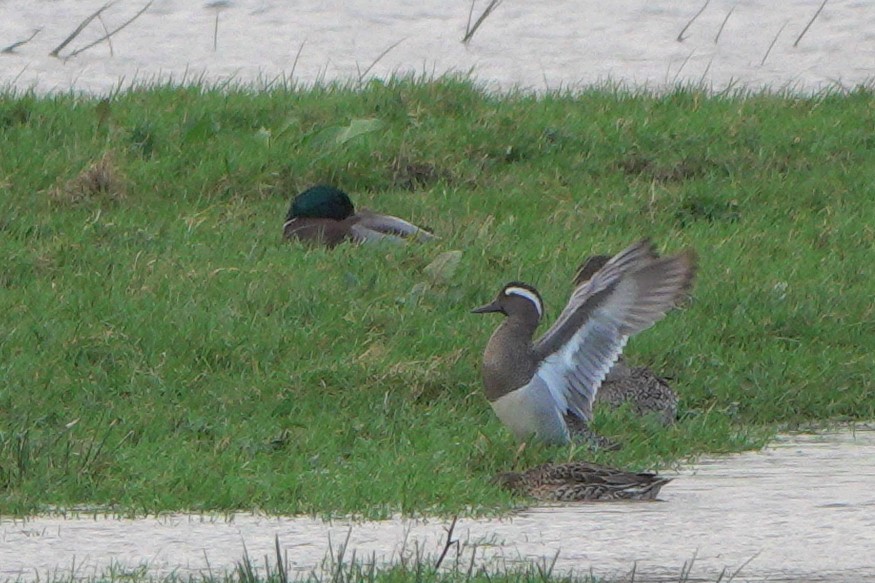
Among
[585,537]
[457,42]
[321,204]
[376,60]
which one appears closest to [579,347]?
[585,537]

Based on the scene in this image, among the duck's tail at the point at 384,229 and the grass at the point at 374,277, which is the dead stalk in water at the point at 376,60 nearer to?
the grass at the point at 374,277

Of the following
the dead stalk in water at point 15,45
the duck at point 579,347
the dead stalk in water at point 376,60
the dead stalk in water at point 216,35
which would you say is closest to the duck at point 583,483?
the duck at point 579,347

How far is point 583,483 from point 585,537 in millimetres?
888

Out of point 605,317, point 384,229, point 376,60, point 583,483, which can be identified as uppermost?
point 605,317

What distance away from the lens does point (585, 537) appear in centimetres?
533

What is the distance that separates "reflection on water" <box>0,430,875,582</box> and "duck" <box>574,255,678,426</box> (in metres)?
1.24

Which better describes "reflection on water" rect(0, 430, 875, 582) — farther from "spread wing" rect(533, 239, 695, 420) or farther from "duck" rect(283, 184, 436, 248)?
"duck" rect(283, 184, 436, 248)

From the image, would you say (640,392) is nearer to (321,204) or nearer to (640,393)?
(640,393)

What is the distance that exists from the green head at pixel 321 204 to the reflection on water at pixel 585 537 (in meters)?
4.41

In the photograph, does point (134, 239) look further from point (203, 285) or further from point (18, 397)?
point (18, 397)

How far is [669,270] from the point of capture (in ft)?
23.2

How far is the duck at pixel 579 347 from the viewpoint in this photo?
7047mm

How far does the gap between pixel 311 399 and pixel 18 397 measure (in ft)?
4.10

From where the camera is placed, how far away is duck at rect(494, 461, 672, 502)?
614cm
